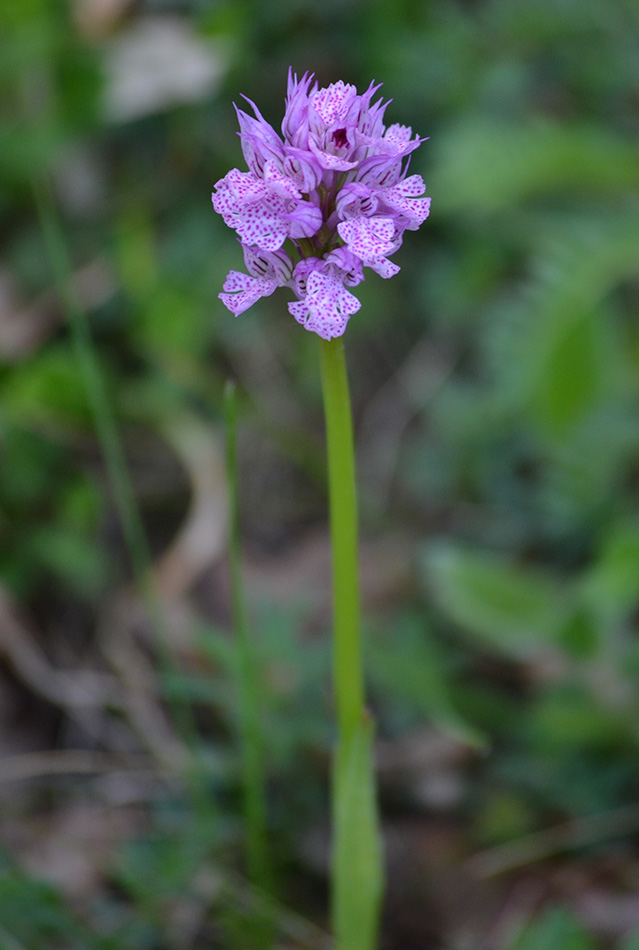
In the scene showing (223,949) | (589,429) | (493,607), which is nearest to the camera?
(223,949)

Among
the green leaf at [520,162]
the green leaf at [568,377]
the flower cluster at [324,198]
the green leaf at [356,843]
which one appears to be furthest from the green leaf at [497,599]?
the flower cluster at [324,198]

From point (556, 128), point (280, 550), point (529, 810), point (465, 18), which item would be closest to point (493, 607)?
point (529, 810)

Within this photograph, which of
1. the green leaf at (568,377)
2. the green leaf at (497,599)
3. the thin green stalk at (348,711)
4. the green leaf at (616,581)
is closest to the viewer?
the thin green stalk at (348,711)

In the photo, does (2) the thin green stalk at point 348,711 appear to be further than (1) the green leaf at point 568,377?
No

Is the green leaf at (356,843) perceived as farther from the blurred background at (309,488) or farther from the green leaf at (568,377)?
the green leaf at (568,377)

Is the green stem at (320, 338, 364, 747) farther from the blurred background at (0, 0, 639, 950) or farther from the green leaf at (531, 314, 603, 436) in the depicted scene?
the green leaf at (531, 314, 603, 436)

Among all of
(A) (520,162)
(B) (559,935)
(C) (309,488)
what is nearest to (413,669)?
(B) (559,935)

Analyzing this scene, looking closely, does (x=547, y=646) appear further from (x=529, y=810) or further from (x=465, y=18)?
(x=465, y=18)

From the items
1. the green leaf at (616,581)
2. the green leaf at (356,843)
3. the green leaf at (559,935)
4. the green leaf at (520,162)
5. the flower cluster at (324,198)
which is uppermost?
the green leaf at (520,162)
